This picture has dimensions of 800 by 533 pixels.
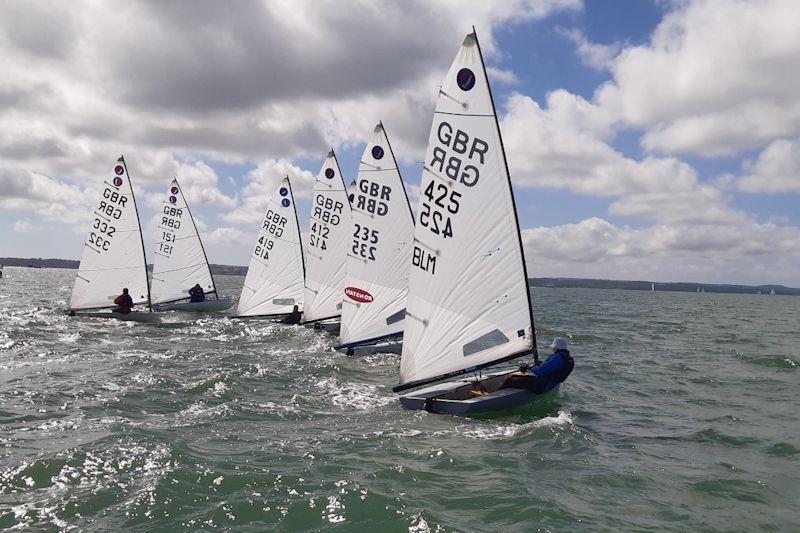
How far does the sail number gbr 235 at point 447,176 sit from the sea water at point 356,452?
398cm

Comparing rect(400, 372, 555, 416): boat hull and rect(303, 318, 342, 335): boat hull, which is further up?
rect(303, 318, 342, 335): boat hull

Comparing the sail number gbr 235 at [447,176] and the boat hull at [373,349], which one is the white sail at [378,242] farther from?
the sail number gbr 235 at [447,176]

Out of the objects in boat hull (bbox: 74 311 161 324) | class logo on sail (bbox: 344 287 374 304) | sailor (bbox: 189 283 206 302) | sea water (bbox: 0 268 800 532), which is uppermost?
class logo on sail (bbox: 344 287 374 304)

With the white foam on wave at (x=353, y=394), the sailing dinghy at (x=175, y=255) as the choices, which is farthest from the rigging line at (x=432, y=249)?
the sailing dinghy at (x=175, y=255)

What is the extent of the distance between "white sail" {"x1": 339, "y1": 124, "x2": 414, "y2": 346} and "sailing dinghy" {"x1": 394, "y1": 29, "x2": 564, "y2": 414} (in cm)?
633

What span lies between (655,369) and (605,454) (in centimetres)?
1215

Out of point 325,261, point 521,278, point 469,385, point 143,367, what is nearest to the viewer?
point 521,278

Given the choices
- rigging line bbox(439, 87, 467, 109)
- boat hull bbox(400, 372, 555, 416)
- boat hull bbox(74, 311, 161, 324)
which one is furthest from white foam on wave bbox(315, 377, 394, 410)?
boat hull bbox(74, 311, 161, 324)

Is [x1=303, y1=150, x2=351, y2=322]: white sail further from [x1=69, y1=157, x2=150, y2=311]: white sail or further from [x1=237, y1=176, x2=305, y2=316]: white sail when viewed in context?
[x1=69, y1=157, x2=150, y2=311]: white sail

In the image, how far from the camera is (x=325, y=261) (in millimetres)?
25406

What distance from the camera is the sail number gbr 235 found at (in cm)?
1205

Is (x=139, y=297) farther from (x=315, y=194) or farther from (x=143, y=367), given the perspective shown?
(x=143, y=367)

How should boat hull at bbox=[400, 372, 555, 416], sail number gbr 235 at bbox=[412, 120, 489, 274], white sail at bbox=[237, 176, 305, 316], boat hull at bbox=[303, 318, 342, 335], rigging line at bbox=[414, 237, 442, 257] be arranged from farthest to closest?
white sail at bbox=[237, 176, 305, 316]
boat hull at bbox=[303, 318, 342, 335]
rigging line at bbox=[414, 237, 442, 257]
sail number gbr 235 at bbox=[412, 120, 489, 274]
boat hull at bbox=[400, 372, 555, 416]

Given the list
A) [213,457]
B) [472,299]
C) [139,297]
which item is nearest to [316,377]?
[472,299]
